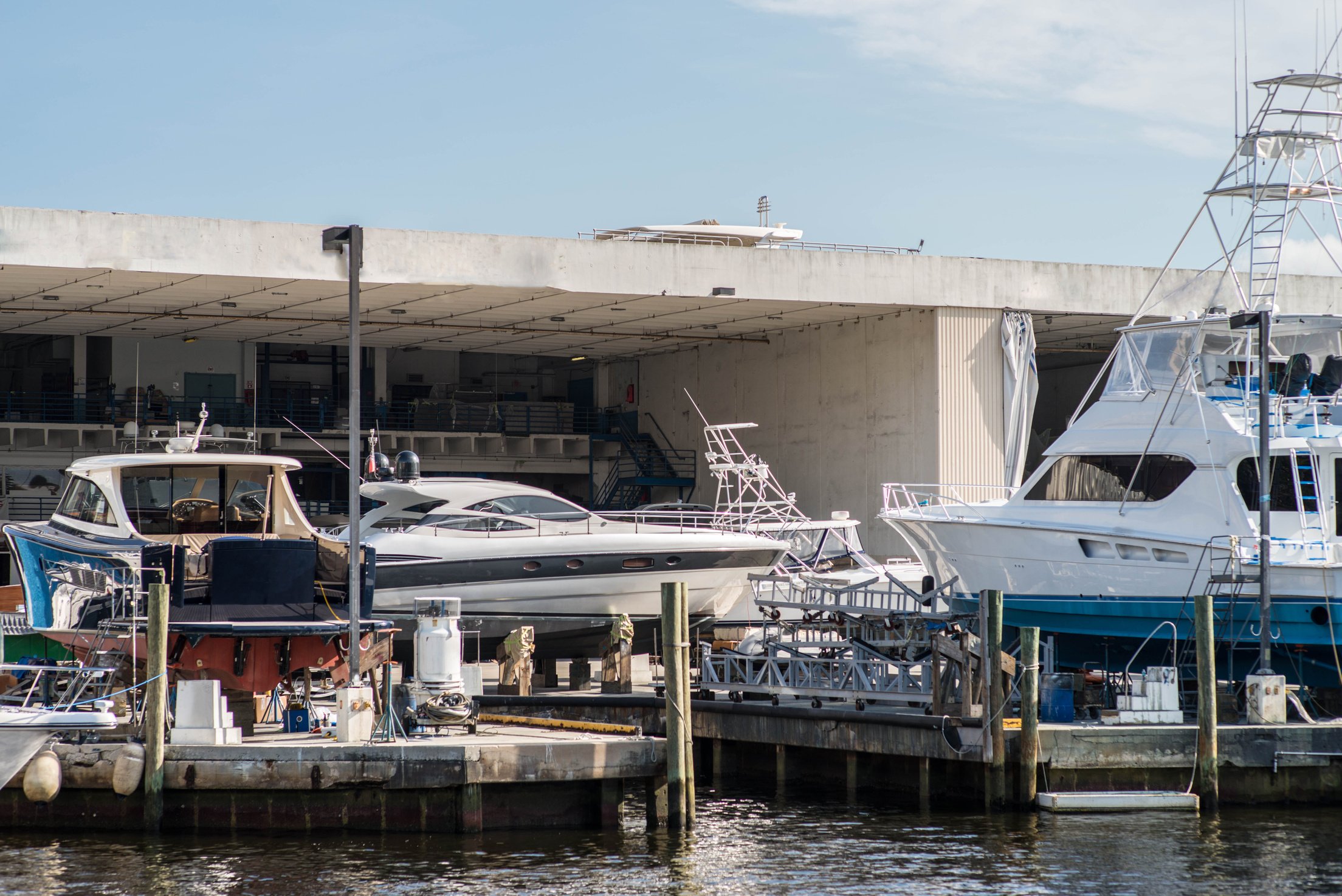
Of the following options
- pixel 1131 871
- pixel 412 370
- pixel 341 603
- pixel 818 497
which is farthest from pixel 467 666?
pixel 412 370

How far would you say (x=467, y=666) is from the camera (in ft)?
54.0

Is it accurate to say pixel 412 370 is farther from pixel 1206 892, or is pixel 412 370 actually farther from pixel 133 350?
pixel 1206 892

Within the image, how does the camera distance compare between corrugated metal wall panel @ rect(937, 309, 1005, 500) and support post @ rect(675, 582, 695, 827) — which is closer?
support post @ rect(675, 582, 695, 827)

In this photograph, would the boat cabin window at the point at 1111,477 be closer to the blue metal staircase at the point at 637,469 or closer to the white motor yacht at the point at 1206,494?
the white motor yacht at the point at 1206,494

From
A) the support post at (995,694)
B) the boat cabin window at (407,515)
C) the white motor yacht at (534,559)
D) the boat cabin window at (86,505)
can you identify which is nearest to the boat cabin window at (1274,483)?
the support post at (995,694)

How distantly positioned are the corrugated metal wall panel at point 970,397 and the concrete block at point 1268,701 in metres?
14.3

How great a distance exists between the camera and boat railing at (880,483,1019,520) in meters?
19.8

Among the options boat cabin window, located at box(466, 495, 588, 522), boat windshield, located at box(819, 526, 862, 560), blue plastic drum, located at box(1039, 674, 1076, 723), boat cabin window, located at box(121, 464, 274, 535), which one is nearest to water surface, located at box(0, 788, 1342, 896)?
blue plastic drum, located at box(1039, 674, 1076, 723)

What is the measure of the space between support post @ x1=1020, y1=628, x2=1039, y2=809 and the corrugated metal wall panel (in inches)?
594

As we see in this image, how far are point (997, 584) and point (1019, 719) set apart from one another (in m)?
3.73

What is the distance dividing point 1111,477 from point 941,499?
251 inches

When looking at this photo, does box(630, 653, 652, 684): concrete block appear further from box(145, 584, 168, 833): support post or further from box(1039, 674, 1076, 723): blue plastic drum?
box(145, 584, 168, 833): support post

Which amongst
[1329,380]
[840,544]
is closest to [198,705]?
[1329,380]

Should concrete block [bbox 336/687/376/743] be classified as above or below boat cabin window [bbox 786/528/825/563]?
below
